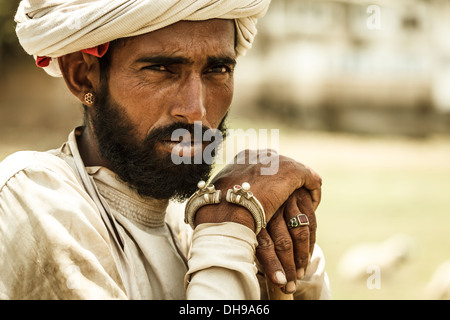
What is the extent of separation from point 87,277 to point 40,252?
0.17 m

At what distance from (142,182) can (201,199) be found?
33 centimetres

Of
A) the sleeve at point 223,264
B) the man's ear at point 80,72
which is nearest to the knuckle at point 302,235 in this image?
the sleeve at point 223,264

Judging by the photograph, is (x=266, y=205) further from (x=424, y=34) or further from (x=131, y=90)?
(x=424, y=34)

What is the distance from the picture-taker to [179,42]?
250 centimetres

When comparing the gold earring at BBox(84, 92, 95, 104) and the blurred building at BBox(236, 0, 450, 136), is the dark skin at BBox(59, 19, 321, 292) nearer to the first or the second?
the gold earring at BBox(84, 92, 95, 104)

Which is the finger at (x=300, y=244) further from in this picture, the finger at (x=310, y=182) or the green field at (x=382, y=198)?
the green field at (x=382, y=198)

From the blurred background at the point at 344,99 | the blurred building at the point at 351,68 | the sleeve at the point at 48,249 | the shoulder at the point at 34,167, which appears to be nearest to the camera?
the sleeve at the point at 48,249

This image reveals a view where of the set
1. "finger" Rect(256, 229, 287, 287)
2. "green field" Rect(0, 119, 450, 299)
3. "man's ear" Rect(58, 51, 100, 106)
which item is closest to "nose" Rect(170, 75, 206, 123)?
"man's ear" Rect(58, 51, 100, 106)

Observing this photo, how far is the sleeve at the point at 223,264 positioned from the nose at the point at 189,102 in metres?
0.44

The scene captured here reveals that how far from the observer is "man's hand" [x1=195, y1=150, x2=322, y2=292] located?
2.38m

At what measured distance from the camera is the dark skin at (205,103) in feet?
7.96

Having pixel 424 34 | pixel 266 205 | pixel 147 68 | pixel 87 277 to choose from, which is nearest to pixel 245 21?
pixel 147 68

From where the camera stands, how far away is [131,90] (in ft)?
8.48

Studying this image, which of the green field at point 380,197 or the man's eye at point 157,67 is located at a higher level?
the man's eye at point 157,67
